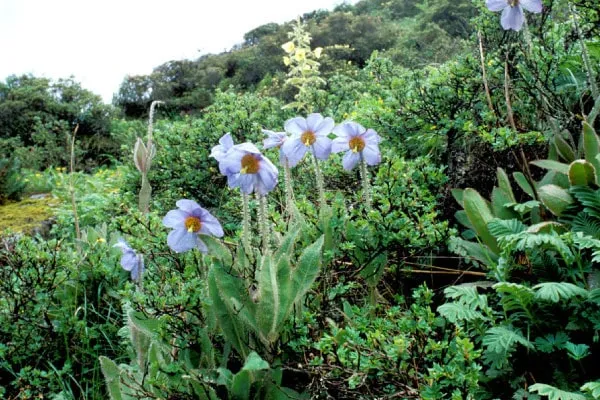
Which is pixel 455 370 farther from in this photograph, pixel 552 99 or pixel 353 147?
pixel 552 99

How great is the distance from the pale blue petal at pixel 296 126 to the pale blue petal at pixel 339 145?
0.42 ft

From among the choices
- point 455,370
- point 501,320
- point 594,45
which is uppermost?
point 594,45

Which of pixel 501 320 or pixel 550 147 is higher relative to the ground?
pixel 550 147

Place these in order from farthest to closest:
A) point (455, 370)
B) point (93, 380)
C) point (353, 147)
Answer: point (93, 380), point (353, 147), point (455, 370)

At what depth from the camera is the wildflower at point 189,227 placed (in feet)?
4.63

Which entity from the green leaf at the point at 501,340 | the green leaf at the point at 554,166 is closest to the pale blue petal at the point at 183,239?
the green leaf at the point at 501,340

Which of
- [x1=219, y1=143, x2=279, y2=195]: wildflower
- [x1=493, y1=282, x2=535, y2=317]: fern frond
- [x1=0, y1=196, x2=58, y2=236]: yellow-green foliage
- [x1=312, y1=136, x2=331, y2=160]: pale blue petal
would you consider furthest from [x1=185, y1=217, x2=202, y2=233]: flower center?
[x1=0, y1=196, x2=58, y2=236]: yellow-green foliage

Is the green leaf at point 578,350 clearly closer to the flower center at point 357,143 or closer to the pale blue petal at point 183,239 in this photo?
the flower center at point 357,143

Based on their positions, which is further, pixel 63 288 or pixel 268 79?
pixel 268 79

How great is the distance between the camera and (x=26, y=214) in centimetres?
535

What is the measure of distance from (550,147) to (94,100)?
13.9 meters

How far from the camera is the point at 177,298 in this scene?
1392 mm

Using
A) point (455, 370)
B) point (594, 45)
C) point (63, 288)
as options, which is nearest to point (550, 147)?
point (594, 45)

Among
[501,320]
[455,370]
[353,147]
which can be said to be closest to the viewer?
[455,370]
